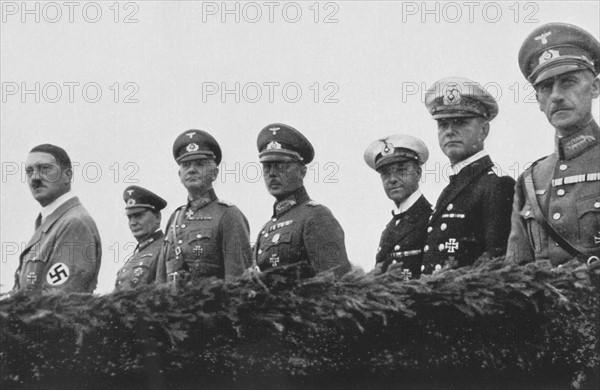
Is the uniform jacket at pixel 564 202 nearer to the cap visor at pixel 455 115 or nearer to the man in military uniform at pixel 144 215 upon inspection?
the cap visor at pixel 455 115

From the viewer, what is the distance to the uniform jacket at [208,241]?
713 cm

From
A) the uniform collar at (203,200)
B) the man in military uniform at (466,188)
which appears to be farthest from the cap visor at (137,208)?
the man in military uniform at (466,188)

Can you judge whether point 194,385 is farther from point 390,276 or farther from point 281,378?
point 390,276

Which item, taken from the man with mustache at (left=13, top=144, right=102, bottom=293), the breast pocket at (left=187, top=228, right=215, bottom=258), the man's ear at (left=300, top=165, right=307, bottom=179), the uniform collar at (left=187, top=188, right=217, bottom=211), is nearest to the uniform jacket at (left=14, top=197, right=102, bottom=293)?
the man with mustache at (left=13, top=144, right=102, bottom=293)

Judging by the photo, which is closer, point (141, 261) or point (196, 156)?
point (196, 156)

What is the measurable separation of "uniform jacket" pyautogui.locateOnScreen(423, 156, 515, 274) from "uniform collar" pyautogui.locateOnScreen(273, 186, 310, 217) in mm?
1168

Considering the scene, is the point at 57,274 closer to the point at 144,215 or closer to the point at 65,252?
the point at 65,252

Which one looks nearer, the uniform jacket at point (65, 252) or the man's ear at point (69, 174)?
the uniform jacket at point (65, 252)

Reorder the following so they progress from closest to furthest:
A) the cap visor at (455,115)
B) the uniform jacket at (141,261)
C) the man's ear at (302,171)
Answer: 1. the cap visor at (455,115)
2. the man's ear at (302,171)
3. the uniform jacket at (141,261)

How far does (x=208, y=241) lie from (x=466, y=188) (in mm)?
2159

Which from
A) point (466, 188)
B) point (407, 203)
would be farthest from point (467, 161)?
point (407, 203)

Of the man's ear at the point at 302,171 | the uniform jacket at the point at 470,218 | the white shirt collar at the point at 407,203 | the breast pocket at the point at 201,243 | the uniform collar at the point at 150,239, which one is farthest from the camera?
the uniform collar at the point at 150,239

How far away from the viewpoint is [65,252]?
264 inches

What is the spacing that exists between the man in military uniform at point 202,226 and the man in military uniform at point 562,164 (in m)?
2.41
